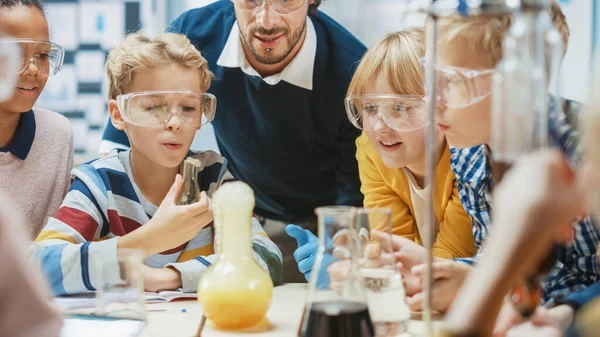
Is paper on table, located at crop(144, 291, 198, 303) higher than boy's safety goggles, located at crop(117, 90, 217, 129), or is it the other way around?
boy's safety goggles, located at crop(117, 90, 217, 129)

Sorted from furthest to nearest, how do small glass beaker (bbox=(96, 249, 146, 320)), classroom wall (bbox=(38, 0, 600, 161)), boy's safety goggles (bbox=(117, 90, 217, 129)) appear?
classroom wall (bbox=(38, 0, 600, 161))
boy's safety goggles (bbox=(117, 90, 217, 129))
small glass beaker (bbox=(96, 249, 146, 320))

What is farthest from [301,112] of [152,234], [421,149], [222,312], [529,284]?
[529,284]

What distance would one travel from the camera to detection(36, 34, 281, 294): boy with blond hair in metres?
1.51

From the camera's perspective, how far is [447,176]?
1790 mm

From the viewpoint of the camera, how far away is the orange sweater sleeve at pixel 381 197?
1881 millimetres

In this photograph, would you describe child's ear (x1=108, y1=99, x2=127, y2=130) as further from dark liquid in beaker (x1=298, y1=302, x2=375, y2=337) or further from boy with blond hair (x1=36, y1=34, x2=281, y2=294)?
dark liquid in beaker (x1=298, y1=302, x2=375, y2=337)

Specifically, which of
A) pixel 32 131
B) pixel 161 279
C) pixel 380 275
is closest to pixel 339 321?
pixel 380 275

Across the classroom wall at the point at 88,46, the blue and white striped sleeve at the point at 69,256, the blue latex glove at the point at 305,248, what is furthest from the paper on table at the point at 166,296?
the classroom wall at the point at 88,46

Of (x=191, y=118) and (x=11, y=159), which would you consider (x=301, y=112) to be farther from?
(x=11, y=159)

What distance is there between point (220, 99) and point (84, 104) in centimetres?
118

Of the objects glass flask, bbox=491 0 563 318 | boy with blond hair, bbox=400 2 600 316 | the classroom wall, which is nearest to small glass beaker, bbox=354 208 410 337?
boy with blond hair, bbox=400 2 600 316

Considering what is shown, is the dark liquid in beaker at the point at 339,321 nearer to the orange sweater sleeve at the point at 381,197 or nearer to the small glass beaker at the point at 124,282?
the small glass beaker at the point at 124,282

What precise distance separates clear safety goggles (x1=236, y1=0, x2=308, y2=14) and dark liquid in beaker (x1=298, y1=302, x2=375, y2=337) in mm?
1270

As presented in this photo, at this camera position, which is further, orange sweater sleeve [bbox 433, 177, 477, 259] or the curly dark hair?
the curly dark hair
